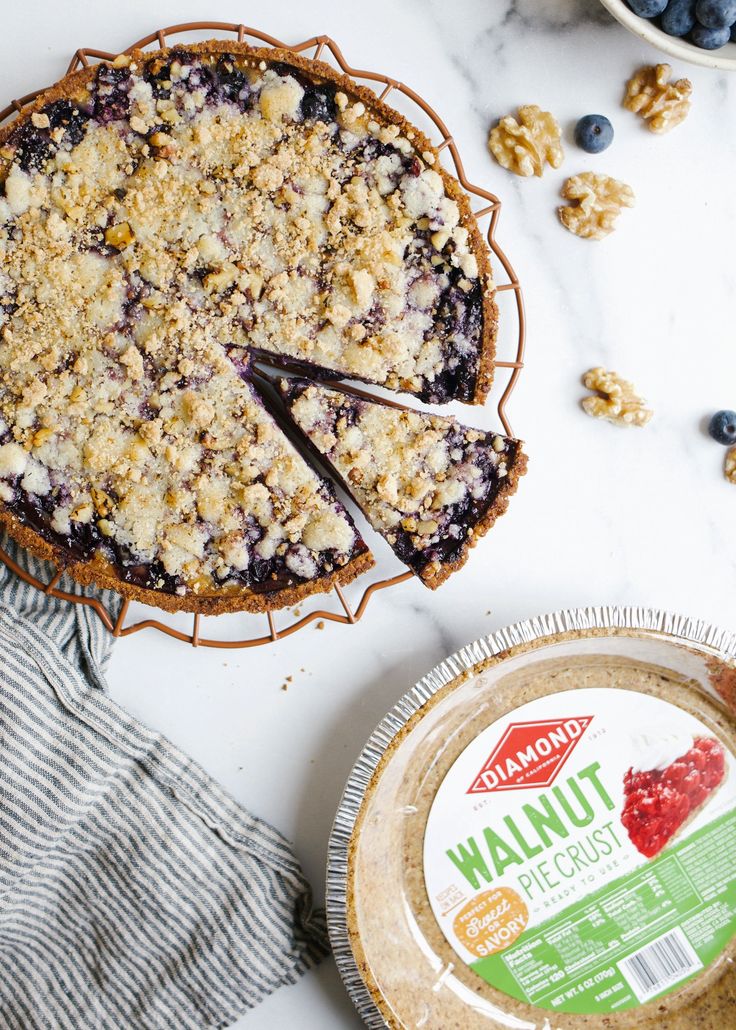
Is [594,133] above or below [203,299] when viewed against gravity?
below

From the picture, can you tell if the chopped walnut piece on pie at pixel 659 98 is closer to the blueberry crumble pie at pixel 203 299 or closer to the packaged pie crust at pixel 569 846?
the blueberry crumble pie at pixel 203 299

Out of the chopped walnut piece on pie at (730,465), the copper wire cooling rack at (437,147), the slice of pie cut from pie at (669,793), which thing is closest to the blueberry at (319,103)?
the copper wire cooling rack at (437,147)

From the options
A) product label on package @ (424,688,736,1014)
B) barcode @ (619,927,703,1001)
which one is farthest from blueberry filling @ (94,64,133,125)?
barcode @ (619,927,703,1001)

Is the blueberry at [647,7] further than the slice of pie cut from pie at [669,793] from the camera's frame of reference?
No

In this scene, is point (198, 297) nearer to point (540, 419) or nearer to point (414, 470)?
point (414, 470)

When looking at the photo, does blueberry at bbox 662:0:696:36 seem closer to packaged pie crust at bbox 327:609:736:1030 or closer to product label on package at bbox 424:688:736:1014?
packaged pie crust at bbox 327:609:736:1030

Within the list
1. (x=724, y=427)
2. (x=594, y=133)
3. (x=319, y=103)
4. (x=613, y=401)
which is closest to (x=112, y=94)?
(x=319, y=103)
